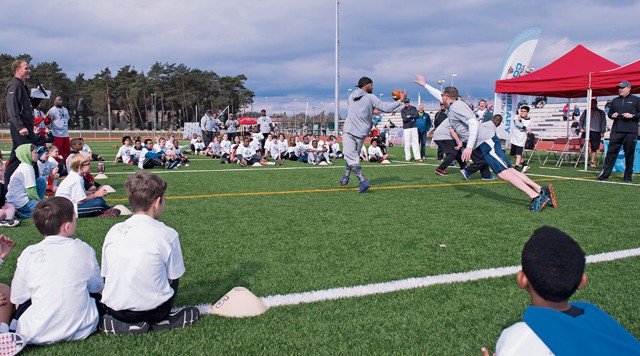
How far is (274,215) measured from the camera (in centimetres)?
674

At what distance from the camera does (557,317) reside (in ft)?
4.52

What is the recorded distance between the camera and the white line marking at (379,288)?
3.40m

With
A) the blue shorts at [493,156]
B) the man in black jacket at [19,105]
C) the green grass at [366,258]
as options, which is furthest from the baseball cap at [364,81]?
the man in black jacket at [19,105]

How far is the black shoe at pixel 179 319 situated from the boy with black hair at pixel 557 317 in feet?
6.99

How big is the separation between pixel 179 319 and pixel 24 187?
5.09 m

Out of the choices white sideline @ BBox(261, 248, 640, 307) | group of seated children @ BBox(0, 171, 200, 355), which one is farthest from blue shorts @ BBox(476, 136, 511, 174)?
group of seated children @ BBox(0, 171, 200, 355)

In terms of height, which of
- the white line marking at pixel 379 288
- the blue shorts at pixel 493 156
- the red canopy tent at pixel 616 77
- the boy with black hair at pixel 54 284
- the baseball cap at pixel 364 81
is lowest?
the white line marking at pixel 379 288

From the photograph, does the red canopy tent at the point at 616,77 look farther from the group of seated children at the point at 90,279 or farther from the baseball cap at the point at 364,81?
the group of seated children at the point at 90,279

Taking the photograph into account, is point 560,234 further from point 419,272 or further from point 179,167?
point 179,167

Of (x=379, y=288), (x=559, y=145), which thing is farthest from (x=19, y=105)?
(x=559, y=145)

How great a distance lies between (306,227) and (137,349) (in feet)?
10.9

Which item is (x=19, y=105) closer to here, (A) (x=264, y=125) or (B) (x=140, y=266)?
(B) (x=140, y=266)

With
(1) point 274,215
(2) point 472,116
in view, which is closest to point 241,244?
(1) point 274,215

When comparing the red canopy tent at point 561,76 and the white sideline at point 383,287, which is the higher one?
the red canopy tent at point 561,76
